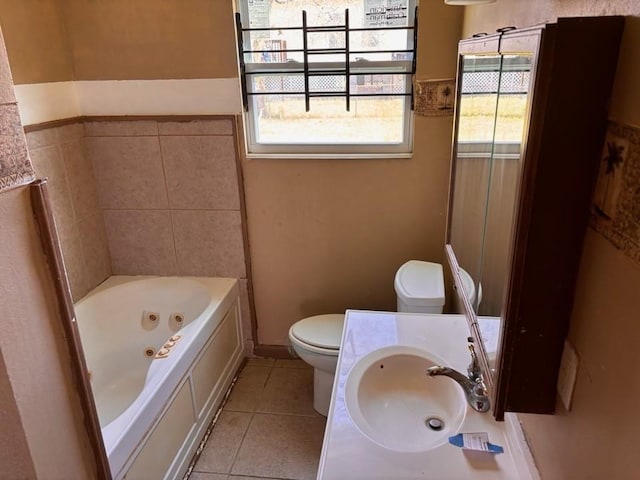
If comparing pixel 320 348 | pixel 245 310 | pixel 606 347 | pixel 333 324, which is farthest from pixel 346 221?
pixel 606 347

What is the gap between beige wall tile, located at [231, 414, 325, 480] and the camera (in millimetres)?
2098

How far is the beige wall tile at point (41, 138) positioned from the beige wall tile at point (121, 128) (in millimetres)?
239

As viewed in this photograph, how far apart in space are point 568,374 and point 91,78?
Result: 2.51 metres

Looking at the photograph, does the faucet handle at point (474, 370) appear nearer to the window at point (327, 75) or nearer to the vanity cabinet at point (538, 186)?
the vanity cabinet at point (538, 186)

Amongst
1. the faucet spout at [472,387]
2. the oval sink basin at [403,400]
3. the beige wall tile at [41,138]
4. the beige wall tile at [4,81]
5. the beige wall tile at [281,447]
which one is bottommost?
the beige wall tile at [281,447]

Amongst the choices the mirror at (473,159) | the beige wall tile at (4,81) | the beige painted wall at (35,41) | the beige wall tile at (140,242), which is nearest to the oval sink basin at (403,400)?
the mirror at (473,159)

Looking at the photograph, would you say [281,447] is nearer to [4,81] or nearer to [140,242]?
[140,242]

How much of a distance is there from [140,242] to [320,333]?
3.82 ft

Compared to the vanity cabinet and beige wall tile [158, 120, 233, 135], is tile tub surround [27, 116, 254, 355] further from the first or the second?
the vanity cabinet

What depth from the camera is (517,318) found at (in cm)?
88

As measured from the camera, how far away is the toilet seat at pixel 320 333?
7.38 ft

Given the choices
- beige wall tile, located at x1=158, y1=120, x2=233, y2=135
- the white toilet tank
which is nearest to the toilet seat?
the white toilet tank

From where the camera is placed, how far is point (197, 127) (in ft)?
8.09

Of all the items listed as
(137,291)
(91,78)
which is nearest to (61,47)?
(91,78)
